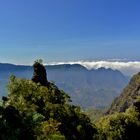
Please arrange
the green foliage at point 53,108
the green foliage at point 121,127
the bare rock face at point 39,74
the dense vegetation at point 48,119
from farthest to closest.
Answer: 1. the green foliage at point 121,127
2. the bare rock face at point 39,74
3. the green foliage at point 53,108
4. the dense vegetation at point 48,119

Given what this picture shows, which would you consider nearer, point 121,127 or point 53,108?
point 53,108

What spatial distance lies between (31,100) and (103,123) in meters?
28.2

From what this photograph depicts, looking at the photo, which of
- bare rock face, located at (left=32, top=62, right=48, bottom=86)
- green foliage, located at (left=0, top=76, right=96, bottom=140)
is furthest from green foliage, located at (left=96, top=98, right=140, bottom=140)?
bare rock face, located at (left=32, top=62, right=48, bottom=86)

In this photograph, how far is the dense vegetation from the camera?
39.0 m

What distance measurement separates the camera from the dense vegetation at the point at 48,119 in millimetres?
39000

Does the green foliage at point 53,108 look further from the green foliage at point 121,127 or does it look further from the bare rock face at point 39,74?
the green foliage at point 121,127

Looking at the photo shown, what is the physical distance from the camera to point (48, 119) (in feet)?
226

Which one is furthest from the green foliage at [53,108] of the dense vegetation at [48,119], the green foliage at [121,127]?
the green foliage at [121,127]

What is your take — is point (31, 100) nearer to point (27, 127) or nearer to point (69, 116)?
point (69, 116)

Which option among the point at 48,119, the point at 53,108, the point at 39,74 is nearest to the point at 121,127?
the point at 39,74

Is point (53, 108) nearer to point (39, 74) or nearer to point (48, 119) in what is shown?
point (48, 119)

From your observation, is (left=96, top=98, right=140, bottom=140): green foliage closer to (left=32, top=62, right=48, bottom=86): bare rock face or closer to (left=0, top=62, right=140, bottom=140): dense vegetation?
(left=0, top=62, right=140, bottom=140): dense vegetation

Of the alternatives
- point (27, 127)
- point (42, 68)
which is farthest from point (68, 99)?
point (27, 127)

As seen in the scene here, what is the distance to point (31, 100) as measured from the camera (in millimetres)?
72875
